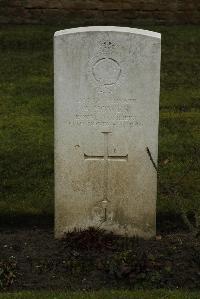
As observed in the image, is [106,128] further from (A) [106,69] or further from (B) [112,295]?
(B) [112,295]

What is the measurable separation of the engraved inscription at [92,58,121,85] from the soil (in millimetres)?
1128

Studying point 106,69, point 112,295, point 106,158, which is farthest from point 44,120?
point 112,295

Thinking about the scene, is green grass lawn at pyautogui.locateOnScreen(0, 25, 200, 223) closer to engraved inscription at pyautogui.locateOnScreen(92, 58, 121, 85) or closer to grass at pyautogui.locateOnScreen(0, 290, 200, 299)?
engraved inscription at pyautogui.locateOnScreen(92, 58, 121, 85)

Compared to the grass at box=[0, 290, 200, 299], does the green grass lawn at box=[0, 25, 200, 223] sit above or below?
above

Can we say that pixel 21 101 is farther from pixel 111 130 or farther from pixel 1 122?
pixel 111 130

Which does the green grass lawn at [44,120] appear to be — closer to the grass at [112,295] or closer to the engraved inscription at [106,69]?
the engraved inscription at [106,69]

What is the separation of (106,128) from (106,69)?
42 cm

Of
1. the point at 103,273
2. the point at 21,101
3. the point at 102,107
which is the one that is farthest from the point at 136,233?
the point at 21,101

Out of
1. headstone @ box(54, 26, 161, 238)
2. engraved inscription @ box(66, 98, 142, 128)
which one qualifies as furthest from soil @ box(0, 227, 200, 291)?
engraved inscription @ box(66, 98, 142, 128)

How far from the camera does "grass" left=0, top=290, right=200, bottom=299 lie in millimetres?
4441

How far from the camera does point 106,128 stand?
17.0ft

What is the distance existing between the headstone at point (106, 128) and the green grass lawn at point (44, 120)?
26cm

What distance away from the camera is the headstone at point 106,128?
506 centimetres

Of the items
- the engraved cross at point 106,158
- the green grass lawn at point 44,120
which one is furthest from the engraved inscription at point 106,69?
the green grass lawn at point 44,120
